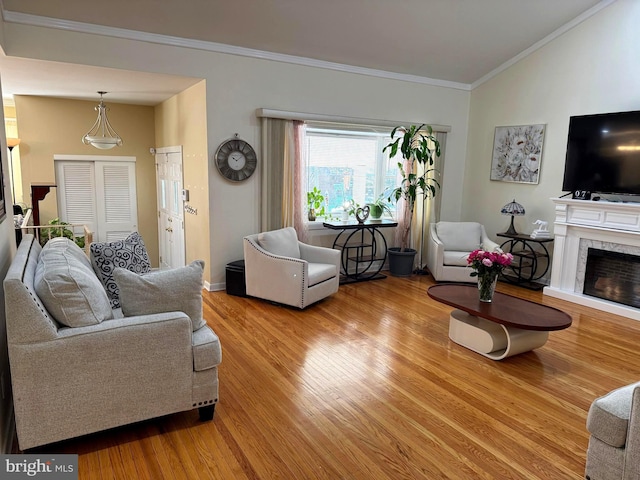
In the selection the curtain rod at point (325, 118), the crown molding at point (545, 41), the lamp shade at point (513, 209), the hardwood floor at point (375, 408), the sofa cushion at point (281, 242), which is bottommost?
the hardwood floor at point (375, 408)

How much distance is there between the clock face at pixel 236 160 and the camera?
16.8 ft

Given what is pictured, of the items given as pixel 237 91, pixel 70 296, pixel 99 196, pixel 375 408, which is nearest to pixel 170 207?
pixel 99 196

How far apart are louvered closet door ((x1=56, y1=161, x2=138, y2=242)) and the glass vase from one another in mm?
5453

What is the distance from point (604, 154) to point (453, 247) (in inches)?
82.6

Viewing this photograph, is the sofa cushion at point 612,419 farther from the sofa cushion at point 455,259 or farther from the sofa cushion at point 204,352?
the sofa cushion at point 455,259

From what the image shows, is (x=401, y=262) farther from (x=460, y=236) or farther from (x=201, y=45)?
(x=201, y=45)

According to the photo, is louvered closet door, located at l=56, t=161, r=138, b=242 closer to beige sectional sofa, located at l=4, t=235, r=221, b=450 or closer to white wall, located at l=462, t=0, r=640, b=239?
beige sectional sofa, located at l=4, t=235, r=221, b=450

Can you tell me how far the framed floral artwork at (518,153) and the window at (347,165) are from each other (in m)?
1.50

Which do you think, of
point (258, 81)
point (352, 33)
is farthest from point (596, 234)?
point (258, 81)

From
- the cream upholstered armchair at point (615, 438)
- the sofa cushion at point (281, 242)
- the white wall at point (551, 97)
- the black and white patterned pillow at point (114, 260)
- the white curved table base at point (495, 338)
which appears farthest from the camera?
the white wall at point (551, 97)

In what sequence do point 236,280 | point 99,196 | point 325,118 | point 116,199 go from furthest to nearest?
point 116,199 < point 99,196 < point 325,118 < point 236,280

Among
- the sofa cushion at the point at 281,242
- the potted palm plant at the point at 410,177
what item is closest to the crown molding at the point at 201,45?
the potted palm plant at the point at 410,177

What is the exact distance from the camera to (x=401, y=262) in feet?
21.1

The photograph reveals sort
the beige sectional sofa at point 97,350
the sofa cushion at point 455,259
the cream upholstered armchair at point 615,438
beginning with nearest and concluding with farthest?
the cream upholstered armchair at point 615,438 < the beige sectional sofa at point 97,350 < the sofa cushion at point 455,259
